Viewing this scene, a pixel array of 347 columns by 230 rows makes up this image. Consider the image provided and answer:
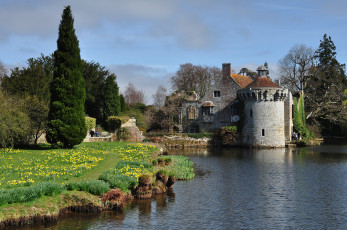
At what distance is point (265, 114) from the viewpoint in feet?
164

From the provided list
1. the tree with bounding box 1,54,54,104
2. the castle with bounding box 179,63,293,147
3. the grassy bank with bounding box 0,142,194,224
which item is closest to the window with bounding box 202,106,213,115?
the castle with bounding box 179,63,293,147

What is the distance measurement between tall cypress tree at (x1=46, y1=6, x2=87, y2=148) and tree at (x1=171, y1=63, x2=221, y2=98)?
50502 millimetres

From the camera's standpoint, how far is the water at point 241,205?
574 inches

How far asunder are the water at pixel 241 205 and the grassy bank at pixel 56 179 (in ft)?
2.24

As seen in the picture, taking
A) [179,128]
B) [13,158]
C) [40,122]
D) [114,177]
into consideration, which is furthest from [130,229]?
[179,128]

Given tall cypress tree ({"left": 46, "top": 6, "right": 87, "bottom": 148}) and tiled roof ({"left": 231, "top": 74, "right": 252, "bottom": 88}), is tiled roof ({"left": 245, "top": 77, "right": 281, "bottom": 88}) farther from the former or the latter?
tall cypress tree ({"left": 46, "top": 6, "right": 87, "bottom": 148})

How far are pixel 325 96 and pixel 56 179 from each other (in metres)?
54.3

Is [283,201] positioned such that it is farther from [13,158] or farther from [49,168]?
[13,158]

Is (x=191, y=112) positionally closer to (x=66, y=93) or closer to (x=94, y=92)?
(x=94, y=92)

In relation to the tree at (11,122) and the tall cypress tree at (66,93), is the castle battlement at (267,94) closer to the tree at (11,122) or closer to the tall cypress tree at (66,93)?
the tall cypress tree at (66,93)

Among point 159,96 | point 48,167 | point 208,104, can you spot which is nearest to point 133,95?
point 159,96

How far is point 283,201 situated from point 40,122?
2200cm

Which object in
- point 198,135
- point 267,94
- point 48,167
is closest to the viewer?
point 48,167

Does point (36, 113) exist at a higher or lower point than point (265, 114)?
lower
